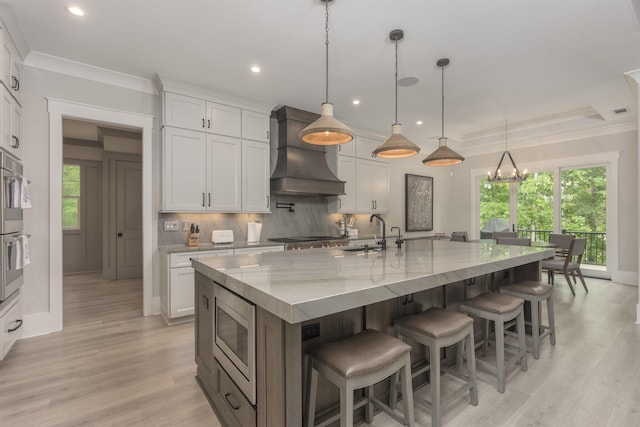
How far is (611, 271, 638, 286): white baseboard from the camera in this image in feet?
16.2

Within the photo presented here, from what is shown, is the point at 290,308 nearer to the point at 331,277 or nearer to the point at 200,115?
the point at 331,277

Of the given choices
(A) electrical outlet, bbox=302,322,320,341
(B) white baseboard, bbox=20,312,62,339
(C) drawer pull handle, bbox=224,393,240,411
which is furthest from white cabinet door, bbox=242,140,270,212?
(A) electrical outlet, bbox=302,322,320,341

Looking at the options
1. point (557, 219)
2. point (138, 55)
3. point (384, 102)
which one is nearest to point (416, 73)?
point (384, 102)

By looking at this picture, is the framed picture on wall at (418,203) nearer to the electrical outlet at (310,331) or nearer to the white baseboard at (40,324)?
the electrical outlet at (310,331)

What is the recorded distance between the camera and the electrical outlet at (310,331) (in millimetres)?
1531

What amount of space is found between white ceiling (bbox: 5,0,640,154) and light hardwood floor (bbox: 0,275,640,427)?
110 inches

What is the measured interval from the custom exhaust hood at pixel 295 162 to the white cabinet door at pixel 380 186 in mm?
1225

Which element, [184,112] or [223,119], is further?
[223,119]

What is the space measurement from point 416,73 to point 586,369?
10.4 feet

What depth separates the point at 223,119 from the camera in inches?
157

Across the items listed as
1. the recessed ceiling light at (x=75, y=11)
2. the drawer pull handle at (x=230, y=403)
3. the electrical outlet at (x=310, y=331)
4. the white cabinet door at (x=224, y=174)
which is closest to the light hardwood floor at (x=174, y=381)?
the drawer pull handle at (x=230, y=403)

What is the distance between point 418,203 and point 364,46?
14.9 feet

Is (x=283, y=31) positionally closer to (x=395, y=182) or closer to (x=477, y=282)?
(x=477, y=282)

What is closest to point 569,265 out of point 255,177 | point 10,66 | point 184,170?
point 255,177
